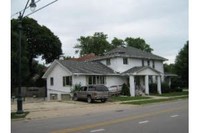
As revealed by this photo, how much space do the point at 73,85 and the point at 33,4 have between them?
61.5ft

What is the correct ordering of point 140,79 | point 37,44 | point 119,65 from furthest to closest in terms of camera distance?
1. point 37,44
2. point 140,79
3. point 119,65

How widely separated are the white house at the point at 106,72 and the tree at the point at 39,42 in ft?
46.8

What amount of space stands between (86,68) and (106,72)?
2552 millimetres

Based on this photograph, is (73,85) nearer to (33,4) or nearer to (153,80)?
(153,80)

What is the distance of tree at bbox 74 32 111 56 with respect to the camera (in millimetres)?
72438

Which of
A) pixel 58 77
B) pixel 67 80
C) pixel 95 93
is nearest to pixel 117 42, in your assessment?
pixel 58 77

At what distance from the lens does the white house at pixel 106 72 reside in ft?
117

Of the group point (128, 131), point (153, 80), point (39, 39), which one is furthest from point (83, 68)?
point (128, 131)

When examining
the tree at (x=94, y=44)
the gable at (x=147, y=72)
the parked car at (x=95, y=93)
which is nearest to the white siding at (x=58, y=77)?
the parked car at (x=95, y=93)

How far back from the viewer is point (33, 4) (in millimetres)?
16250

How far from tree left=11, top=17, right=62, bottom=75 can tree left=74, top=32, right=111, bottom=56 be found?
16.7 m

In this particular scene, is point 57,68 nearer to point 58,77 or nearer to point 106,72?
point 58,77

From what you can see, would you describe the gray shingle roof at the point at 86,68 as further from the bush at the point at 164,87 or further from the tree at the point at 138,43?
the tree at the point at 138,43

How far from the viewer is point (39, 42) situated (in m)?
54.3
